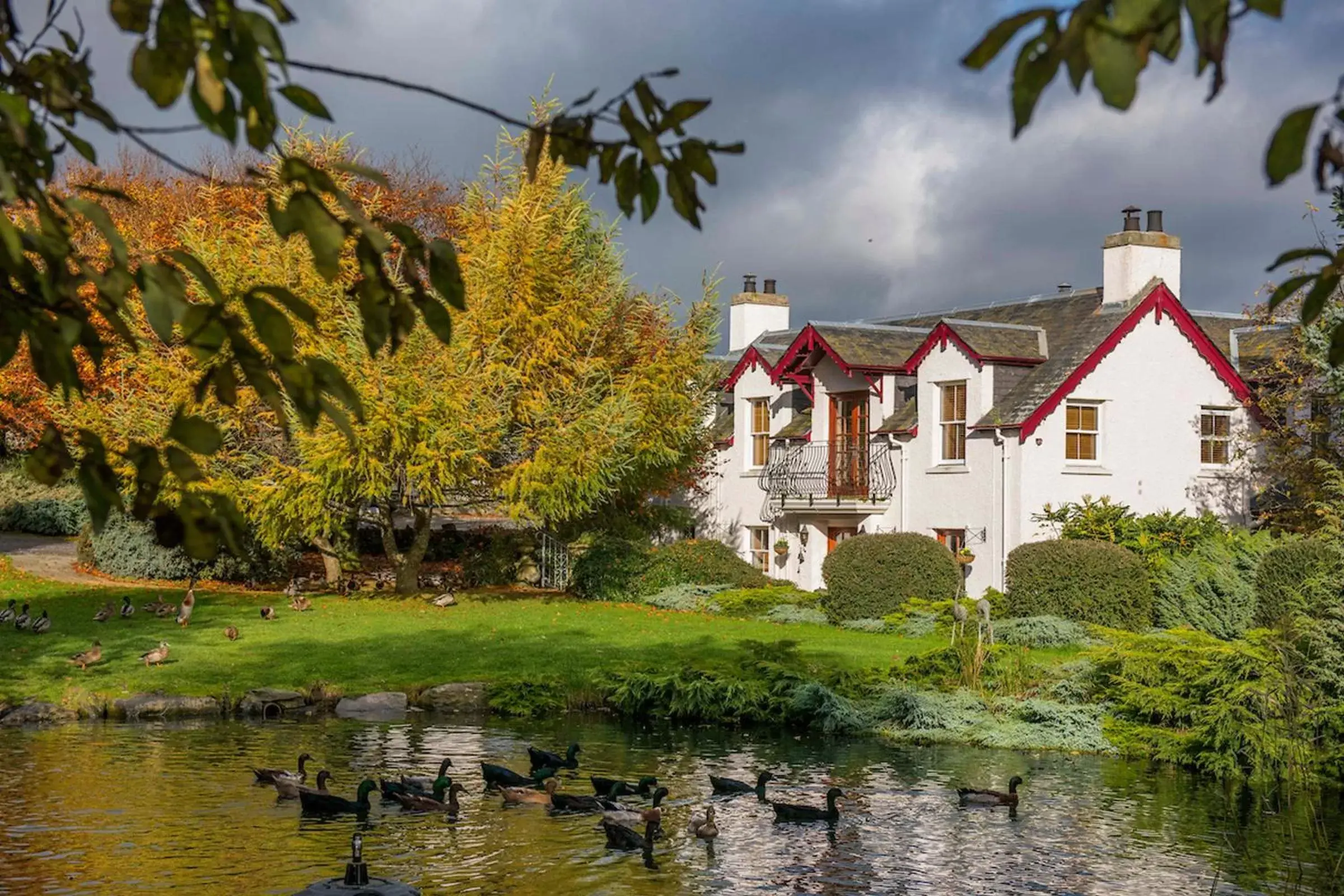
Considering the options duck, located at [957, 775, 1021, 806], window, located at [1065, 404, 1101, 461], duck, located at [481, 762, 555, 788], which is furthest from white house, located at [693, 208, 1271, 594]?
duck, located at [481, 762, 555, 788]

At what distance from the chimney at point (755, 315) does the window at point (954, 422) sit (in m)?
13.0

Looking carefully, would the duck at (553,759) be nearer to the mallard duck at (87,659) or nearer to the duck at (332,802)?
the duck at (332,802)

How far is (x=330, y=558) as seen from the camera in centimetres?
3831

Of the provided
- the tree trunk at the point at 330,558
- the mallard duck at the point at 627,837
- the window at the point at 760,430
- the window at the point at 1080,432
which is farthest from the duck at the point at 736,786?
the window at the point at 760,430

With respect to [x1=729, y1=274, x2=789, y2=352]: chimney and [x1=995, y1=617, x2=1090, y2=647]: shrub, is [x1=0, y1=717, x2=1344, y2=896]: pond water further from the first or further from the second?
[x1=729, y1=274, x2=789, y2=352]: chimney

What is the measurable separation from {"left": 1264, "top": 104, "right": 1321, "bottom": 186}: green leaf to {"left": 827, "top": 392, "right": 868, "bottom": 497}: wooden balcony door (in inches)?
1414

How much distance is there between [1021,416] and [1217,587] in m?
8.88

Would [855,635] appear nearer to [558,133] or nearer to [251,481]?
[251,481]

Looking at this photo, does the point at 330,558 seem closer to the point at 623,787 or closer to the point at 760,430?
the point at 760,430

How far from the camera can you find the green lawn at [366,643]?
22.9 meters

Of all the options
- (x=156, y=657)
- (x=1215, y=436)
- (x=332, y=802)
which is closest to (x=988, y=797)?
(x=332, y=802)

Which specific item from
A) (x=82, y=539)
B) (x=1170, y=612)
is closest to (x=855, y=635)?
(x=1170, y=612)

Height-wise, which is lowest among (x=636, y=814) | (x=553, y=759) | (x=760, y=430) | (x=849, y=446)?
(x=636, y=814)

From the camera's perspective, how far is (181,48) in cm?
367
